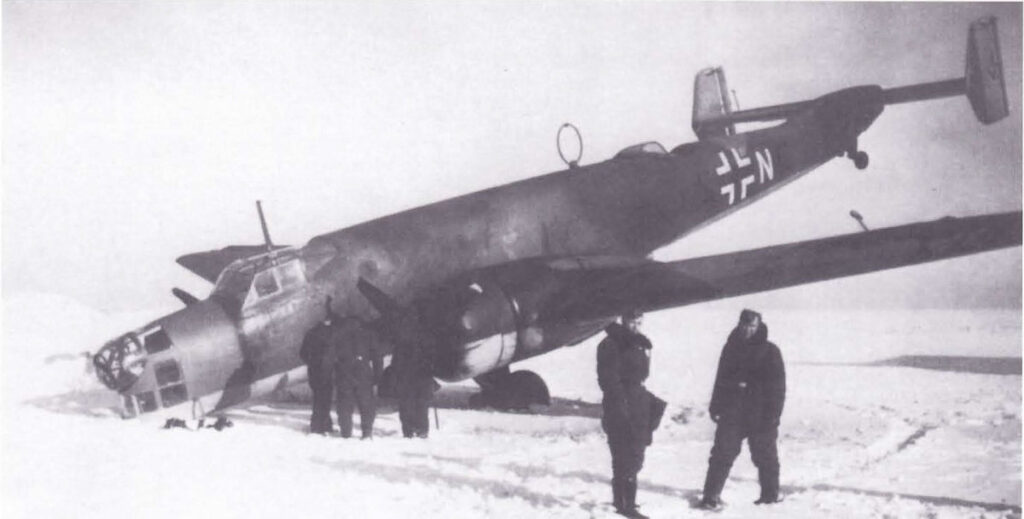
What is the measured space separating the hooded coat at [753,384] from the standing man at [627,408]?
22.9 inches

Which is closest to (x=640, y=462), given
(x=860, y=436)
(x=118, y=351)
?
(x=860, y=436)

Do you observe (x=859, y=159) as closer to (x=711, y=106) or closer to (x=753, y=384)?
(x=711, y=106)

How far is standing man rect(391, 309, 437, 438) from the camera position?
27.1 feet

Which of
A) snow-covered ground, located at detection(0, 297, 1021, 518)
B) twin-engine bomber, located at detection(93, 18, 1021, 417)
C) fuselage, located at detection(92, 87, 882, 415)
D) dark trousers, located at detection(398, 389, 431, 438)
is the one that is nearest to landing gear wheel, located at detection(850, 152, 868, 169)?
fuselage, located at detection(92, 87, 882, 415)

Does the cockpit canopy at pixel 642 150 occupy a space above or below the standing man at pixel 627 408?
above

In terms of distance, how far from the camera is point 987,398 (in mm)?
10070

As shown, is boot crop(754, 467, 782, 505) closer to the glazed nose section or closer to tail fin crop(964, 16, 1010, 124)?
the glazed nose section

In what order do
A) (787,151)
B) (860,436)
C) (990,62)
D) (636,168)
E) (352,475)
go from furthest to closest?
1. (787,151)
2. (990,62)
3. (636,168)
4. (860,436)
5. (352,475)

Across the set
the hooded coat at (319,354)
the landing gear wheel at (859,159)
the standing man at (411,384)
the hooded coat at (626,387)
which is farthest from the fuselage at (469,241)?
the hooded coat at (626,387)

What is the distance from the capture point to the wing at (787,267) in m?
8.34

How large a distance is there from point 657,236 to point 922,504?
20.9 ft

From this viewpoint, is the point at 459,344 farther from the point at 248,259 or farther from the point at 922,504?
the point at 922,504

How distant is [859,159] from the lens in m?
15.0

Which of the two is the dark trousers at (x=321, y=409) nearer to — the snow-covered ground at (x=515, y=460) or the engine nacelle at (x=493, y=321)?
the snow-covered ground at (x=515, y=460)
